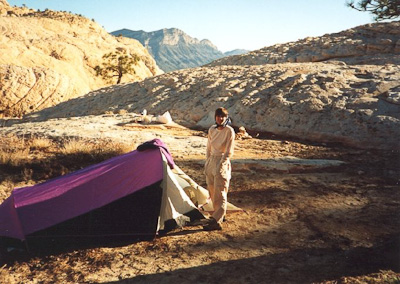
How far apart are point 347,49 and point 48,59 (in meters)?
31.4

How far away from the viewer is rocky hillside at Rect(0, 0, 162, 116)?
24391 millimetres

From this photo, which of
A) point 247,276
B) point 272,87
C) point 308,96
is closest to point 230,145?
point 247,276

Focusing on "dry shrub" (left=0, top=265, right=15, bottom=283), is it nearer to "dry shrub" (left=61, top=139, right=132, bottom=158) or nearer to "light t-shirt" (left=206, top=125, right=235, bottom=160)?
"light t-shirt" (left=206, top=125, right=235, bottom=160)

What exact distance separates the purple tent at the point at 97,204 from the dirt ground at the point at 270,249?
266 mm

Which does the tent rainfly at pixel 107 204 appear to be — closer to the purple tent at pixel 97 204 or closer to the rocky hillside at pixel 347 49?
the purple tent at pixel 97 204

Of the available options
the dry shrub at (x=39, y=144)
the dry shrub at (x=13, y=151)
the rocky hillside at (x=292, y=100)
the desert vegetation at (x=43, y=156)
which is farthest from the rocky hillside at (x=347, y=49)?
the dry shrub at (x=13, y=151)

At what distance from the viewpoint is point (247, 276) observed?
363 centimetres

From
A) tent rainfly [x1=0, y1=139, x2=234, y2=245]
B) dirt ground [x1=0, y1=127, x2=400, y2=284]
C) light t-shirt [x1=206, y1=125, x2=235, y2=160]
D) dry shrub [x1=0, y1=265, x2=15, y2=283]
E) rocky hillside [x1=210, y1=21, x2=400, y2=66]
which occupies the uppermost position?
rocky hillside [x1=210, y1=21, x2=400, y2=66]

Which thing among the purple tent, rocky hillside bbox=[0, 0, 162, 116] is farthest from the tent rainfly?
rocky hillside bbox=[0, 0, 162, 116]

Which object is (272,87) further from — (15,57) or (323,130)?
(15,57)

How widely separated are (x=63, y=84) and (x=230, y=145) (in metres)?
26.3

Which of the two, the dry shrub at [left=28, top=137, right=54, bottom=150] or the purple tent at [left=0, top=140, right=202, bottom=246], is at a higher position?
the dry shrub at [left=28, top=137, right=54, bottom=150]

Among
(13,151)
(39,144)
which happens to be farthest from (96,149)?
(13,151)

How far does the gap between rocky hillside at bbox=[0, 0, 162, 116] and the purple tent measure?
22416 millimetres
